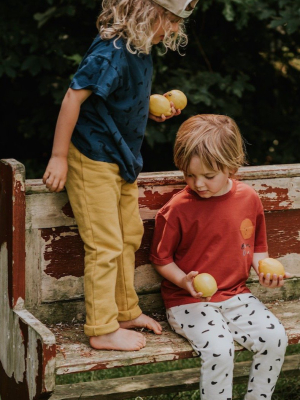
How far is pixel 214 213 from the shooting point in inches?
122

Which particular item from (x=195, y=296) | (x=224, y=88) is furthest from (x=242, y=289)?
(x=224, y=88)

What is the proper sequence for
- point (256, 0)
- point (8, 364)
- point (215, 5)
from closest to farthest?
point (8, 364) → point (256, 0) → point (215, 5)

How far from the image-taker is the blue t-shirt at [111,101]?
2.70 m

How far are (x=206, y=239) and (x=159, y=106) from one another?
58 centimetres

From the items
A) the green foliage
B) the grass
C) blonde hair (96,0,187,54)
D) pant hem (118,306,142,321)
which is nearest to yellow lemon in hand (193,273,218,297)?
pant hem (118,306,142,321)

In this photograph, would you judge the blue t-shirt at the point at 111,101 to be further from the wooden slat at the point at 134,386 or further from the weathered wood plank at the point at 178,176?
the wooden slat at the point at 134,386

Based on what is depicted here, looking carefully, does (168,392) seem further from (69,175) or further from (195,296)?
(69,175)

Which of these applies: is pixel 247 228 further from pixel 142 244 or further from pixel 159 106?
pixel 159 106

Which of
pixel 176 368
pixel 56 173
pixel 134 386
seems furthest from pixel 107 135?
pixel 176 368

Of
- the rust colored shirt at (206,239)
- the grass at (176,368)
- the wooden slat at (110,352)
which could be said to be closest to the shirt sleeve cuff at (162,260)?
the rust colored shirt at (206,239)

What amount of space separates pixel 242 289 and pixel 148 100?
897 millimetres

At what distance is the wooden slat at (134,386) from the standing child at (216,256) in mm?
694

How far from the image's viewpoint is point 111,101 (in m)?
2.79

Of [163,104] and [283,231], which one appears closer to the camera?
[163,104]
